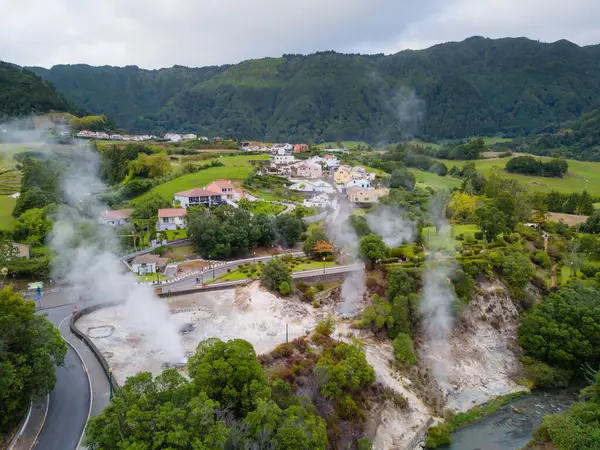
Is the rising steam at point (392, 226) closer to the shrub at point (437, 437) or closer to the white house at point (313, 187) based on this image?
the white house at point (313, 187)

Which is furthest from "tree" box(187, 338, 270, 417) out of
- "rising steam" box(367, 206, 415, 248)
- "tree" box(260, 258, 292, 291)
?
"rising steam" box(367, 206, 415, 248)

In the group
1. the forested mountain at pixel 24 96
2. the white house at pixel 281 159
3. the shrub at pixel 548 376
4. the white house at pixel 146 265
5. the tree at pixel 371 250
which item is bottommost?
the shrub at pixel 548 376

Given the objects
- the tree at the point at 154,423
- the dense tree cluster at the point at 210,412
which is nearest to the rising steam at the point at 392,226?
the dense tree cluster at the point at 210,412

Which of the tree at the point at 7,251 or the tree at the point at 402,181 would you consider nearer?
the tree at the point at 7,251

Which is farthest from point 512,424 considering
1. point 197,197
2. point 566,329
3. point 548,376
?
point 197,197

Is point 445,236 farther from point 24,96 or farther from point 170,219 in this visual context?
point 24,96

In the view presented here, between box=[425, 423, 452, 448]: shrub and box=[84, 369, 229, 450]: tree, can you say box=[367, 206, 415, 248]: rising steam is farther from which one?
box=[84, 369, 229, 450]: tree
